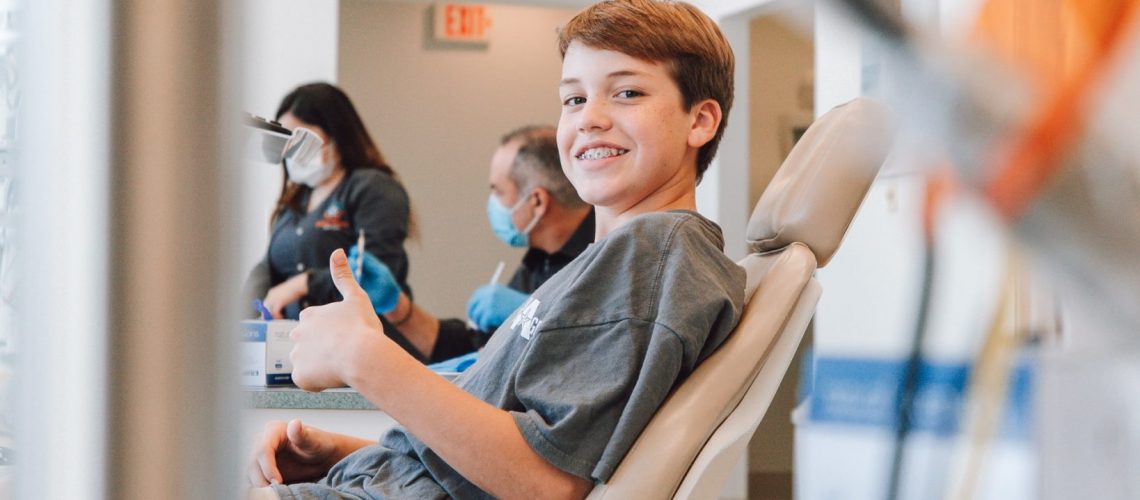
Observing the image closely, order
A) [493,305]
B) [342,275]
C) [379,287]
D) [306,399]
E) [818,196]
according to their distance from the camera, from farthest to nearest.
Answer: [493,305] < [379,287] < [306,399] < [818,196] < [342,275]

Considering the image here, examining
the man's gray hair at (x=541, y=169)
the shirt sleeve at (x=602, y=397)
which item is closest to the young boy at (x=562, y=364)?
the shirt sleeve at (x=602, y=397)

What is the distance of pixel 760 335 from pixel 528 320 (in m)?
0.20

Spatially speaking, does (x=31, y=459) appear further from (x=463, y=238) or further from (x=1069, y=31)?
(x=463, y=238)

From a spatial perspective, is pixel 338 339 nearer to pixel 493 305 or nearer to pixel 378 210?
pixel 493 305

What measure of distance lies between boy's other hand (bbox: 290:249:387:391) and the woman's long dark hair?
83.2 inches

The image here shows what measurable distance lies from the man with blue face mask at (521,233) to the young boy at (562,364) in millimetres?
1602

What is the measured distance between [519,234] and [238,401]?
9.53ft

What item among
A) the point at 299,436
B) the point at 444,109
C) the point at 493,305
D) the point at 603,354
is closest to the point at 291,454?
the point at 299,436

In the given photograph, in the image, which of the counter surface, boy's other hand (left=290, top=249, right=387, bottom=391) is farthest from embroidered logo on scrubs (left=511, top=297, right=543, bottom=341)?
the counter surface

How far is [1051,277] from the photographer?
0.61 ft

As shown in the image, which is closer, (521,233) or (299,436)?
(299,436)

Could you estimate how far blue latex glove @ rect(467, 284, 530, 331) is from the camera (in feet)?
9.00

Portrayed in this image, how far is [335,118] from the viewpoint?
9.94ft

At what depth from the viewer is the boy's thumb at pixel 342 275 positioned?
0.90 m
